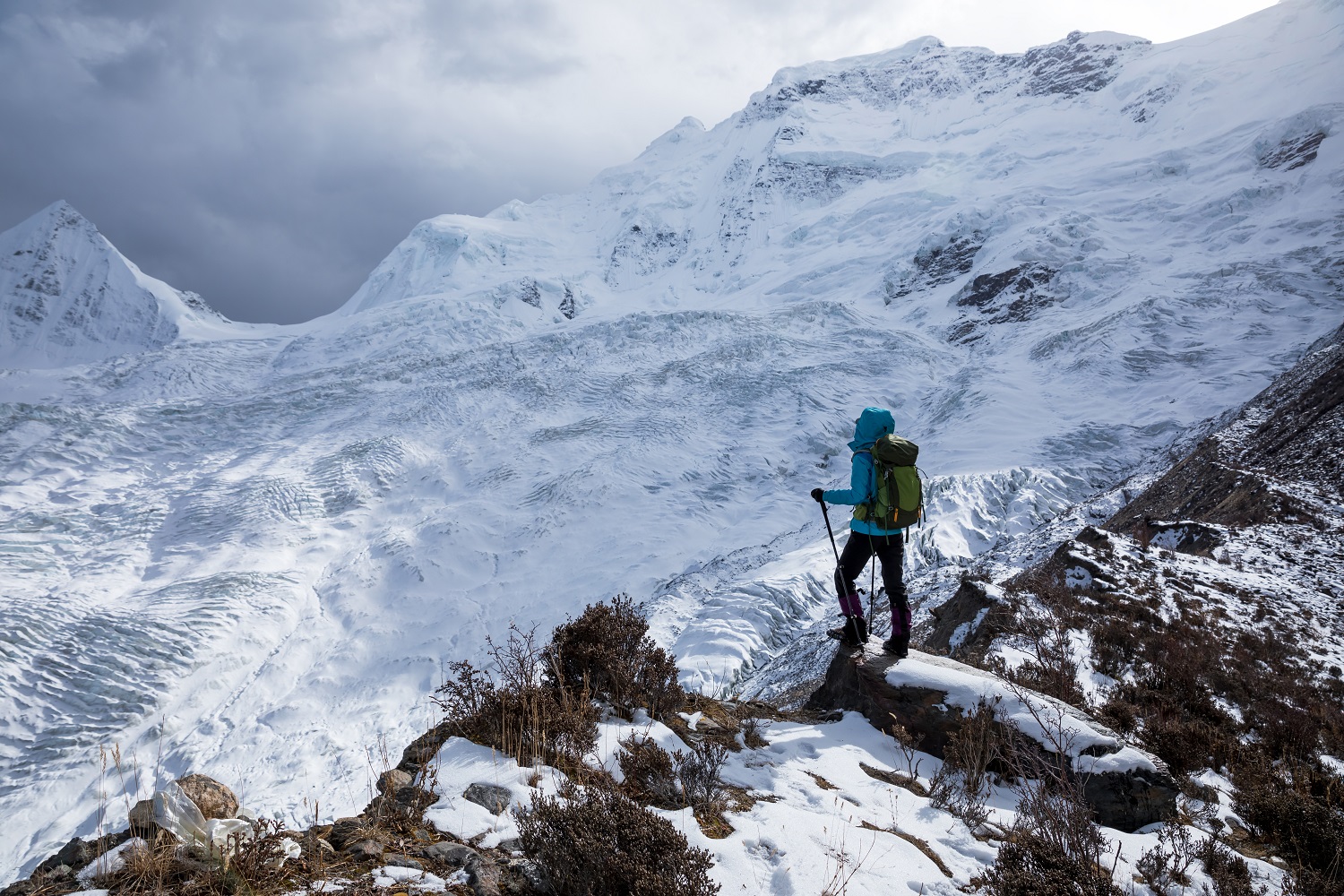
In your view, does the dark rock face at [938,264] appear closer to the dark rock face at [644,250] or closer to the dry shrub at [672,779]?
the dark rock face at [644,250]

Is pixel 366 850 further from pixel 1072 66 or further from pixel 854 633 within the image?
pixel 1072 66

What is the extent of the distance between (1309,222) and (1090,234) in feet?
52.0

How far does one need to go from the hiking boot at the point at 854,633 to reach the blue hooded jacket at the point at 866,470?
106 cm

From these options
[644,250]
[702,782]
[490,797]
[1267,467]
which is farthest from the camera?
[644,250]

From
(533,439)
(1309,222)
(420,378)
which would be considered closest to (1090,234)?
(1309,222)

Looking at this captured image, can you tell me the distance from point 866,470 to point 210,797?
521 centimetres

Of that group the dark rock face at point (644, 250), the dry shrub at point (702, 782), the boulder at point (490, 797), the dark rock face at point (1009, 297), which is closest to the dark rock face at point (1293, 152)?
the dark rock face at point (1009, 297)

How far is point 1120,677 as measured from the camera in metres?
6.95

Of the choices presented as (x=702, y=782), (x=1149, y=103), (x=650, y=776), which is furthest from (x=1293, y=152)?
(x=650, y=776)

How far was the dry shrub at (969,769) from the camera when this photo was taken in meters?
4.20

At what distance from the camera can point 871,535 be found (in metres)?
6.09

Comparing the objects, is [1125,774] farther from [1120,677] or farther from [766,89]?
[766,89]

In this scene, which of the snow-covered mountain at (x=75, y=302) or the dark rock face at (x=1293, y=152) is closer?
the dark rock face at (x=1293, y=152)

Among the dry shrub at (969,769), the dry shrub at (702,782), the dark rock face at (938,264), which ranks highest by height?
the dark rock face at (938,264)
